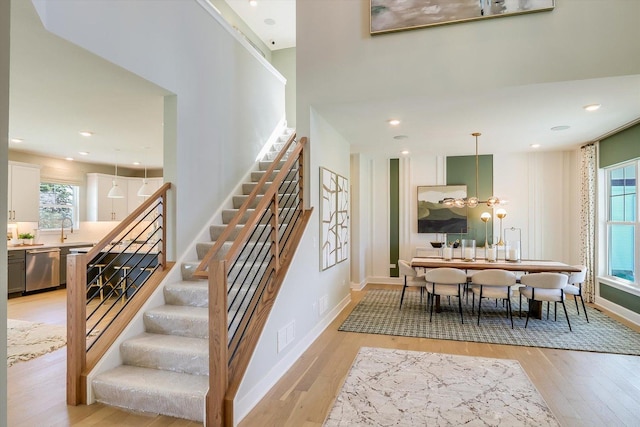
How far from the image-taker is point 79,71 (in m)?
3.08

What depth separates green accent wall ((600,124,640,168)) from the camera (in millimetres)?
4762

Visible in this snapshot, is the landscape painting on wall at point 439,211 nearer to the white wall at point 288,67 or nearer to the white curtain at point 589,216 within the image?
the white curtain at point 589,216

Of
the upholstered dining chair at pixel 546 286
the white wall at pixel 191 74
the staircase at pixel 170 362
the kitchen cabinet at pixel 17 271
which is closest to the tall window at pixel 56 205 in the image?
the kitchen cabinet at pixel 17 271

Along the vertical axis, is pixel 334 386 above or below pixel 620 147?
below

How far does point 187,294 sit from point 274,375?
1120 mm

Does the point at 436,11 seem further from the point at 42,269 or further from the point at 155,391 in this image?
the point at 42,269

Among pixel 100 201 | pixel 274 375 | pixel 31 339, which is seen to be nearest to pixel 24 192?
pixel 100 201

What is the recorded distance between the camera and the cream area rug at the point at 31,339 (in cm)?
355

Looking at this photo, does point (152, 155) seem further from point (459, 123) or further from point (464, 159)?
point (464, 159)

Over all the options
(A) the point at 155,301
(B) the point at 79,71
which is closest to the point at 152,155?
(B) the point at 79,71

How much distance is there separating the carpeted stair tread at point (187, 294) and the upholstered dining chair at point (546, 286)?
12.9 feet

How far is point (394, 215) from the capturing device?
7.63 meters

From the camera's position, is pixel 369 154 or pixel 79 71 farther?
pixel 369 154

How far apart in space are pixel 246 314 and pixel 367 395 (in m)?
1.16
